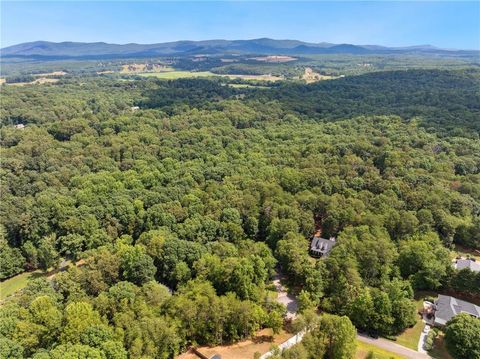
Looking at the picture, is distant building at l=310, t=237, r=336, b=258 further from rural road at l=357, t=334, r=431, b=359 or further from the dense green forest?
rural road at l=357, t=334, r=431, b=359

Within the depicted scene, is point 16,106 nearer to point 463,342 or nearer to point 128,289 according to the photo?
point 128,289

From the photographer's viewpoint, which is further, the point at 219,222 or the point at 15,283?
the point at 219,222

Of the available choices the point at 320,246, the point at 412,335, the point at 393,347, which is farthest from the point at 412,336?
the point at 320,246

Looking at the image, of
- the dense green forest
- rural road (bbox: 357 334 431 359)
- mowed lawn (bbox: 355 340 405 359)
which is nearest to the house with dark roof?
the dense green forest

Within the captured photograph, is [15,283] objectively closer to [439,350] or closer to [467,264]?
[439,350]

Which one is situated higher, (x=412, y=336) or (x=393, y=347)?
(x=393, y=347)
